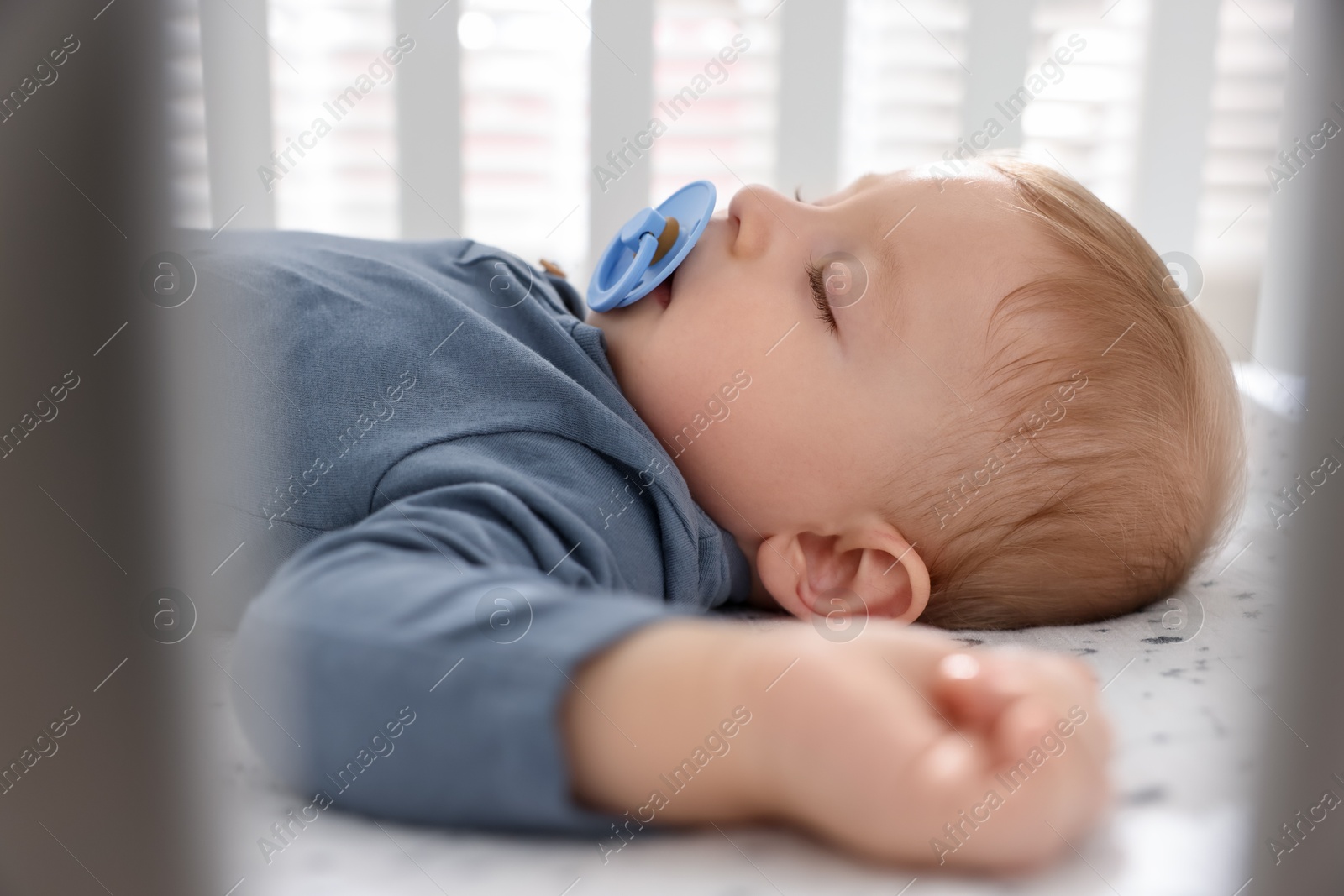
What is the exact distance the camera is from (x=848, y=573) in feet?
2.54

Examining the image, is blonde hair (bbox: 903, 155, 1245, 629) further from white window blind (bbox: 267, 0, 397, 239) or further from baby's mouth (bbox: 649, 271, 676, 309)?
white window blind (bbox: 267, 0, 397, 239)

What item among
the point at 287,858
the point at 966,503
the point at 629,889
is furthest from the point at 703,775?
the point at 966,503

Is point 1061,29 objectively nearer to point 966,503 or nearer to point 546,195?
point 546,195

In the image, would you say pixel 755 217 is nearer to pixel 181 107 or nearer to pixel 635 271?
pixel 635 271

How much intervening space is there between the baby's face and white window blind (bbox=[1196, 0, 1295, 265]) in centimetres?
49

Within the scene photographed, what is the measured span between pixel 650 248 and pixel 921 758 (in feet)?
1.78

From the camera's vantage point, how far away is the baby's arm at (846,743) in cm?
41

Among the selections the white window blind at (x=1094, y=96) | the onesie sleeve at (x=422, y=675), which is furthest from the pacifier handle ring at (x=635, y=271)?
the white window blind at (x=1094, y=96)

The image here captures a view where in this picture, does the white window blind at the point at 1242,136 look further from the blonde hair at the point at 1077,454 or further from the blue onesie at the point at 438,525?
the blue onesie at the point at 438,525

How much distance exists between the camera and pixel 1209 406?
0.77 m

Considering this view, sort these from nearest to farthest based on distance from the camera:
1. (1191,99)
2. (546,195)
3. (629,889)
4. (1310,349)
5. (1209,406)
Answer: (629,889), (1310,349), (1209,406), (1191,99), (546,195)

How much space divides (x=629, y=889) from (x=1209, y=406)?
2.03 ft

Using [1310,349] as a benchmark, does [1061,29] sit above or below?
above

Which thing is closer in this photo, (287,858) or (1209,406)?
(287,858)
